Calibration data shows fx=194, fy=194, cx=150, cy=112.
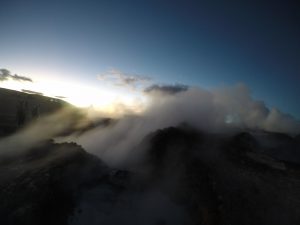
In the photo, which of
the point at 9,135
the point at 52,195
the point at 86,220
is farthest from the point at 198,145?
the point at 9,135

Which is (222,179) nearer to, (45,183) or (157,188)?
(157,188)

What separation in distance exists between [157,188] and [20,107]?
38.7m

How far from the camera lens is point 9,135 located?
34.4 m

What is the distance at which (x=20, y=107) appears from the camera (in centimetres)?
4194

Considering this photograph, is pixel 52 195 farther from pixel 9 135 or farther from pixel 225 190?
pixel 9 135

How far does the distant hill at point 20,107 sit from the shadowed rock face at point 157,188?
77.7ft

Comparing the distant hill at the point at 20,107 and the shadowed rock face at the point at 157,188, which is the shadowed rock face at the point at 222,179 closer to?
the shadowed rock face at the point at 157,188

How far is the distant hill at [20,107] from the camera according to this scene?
40.4 m

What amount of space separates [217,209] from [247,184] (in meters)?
3.66

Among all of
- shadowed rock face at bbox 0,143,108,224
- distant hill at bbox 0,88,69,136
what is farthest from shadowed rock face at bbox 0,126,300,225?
distant hill at bbox 0,88,69,136

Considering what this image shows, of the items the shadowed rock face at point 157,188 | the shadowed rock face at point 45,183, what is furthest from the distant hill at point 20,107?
the shadowed rock face at point 157,188

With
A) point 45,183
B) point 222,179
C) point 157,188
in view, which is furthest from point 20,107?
point 222,179

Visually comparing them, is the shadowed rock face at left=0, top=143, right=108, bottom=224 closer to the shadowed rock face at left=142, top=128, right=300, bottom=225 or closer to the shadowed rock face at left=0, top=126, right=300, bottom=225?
the shadowed rock face at left=0, top=126, right=300, bottom=225

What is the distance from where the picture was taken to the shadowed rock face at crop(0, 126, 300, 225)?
11914 mm
